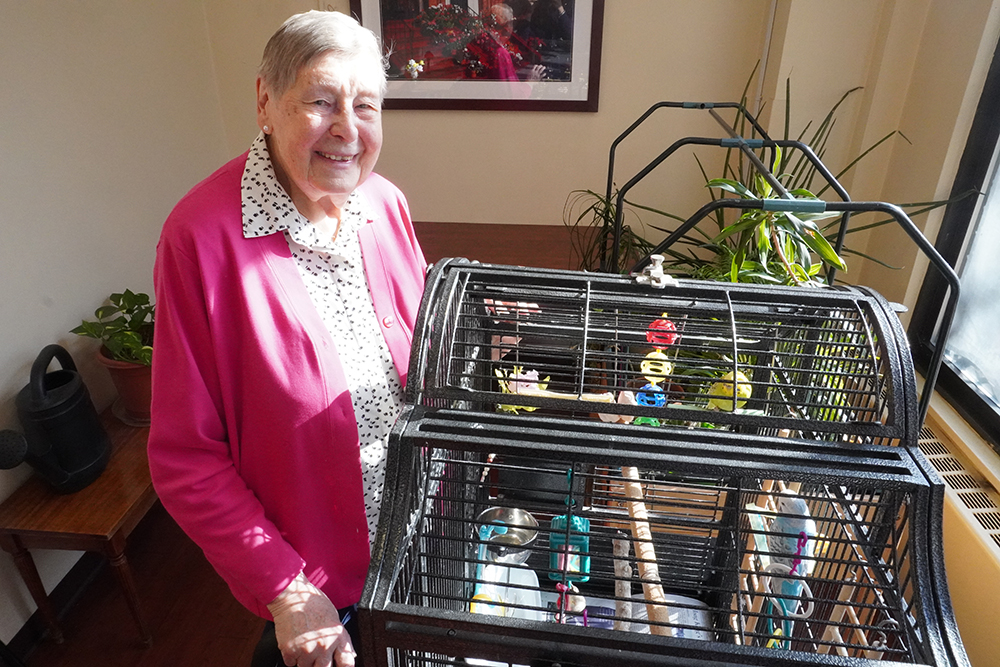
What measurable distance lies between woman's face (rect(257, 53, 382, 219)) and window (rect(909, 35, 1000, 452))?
4.89 feet

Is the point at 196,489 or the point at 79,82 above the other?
the point at 79,82

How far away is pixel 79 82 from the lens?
186 cm

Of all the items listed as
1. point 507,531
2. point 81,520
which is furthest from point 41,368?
point 507,531

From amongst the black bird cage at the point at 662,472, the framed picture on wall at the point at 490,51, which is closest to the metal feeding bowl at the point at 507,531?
the black bird cage at the point at 662,472

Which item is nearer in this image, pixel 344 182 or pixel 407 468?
pixel 407 468

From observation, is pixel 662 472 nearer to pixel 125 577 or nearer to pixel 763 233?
pixel 763 233

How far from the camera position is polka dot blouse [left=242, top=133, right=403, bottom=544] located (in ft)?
2.96

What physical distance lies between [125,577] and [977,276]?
234cm

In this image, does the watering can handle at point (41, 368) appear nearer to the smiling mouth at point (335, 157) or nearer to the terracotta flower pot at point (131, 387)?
the terracotta flower pot at point (131, 387)

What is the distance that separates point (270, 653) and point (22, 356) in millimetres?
1260

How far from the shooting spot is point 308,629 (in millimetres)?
853

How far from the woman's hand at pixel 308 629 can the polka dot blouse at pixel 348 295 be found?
6.2 inches

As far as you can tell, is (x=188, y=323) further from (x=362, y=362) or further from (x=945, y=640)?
(x=945, y=640)

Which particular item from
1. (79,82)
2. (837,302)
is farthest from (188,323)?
(79,82)
